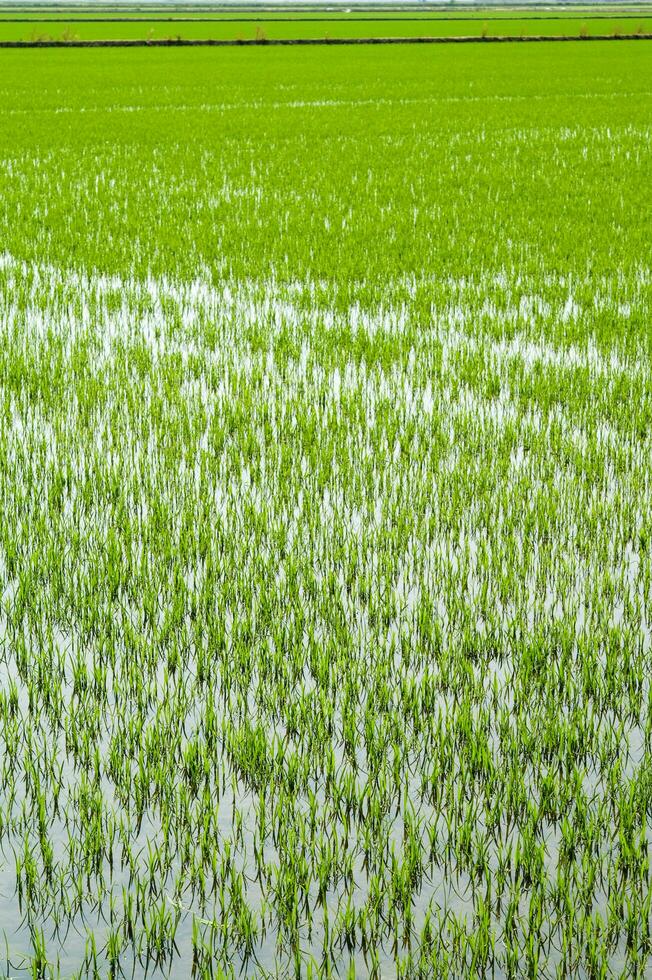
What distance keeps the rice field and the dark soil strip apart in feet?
111

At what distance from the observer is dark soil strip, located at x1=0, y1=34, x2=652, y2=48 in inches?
1578

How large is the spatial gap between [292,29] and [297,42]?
8747 millimetres

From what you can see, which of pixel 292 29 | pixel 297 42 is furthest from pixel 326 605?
pixel 292 29

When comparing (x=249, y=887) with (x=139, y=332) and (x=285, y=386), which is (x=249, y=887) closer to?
(x=285, y=386)

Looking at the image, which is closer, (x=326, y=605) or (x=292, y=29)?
(x=326, y=605)

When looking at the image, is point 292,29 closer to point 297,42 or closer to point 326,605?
point 297,42

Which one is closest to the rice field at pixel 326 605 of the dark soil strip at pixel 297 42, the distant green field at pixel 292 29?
the dark soil strip at pixel 297 42

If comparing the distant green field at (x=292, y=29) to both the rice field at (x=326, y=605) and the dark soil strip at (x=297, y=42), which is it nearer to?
the dark soil strip at (x=297, y=42)

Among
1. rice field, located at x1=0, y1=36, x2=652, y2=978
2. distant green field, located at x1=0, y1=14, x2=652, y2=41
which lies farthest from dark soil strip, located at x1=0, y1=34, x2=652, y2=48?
rice field, located at x1=0, y1=36, x2=652, y2=978

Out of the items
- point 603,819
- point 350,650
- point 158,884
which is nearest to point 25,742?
point 158,884

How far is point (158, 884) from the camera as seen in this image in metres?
2.32

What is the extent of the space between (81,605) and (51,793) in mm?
941

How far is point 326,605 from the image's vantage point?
3.47 metres

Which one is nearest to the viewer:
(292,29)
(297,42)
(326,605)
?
(326,605)
